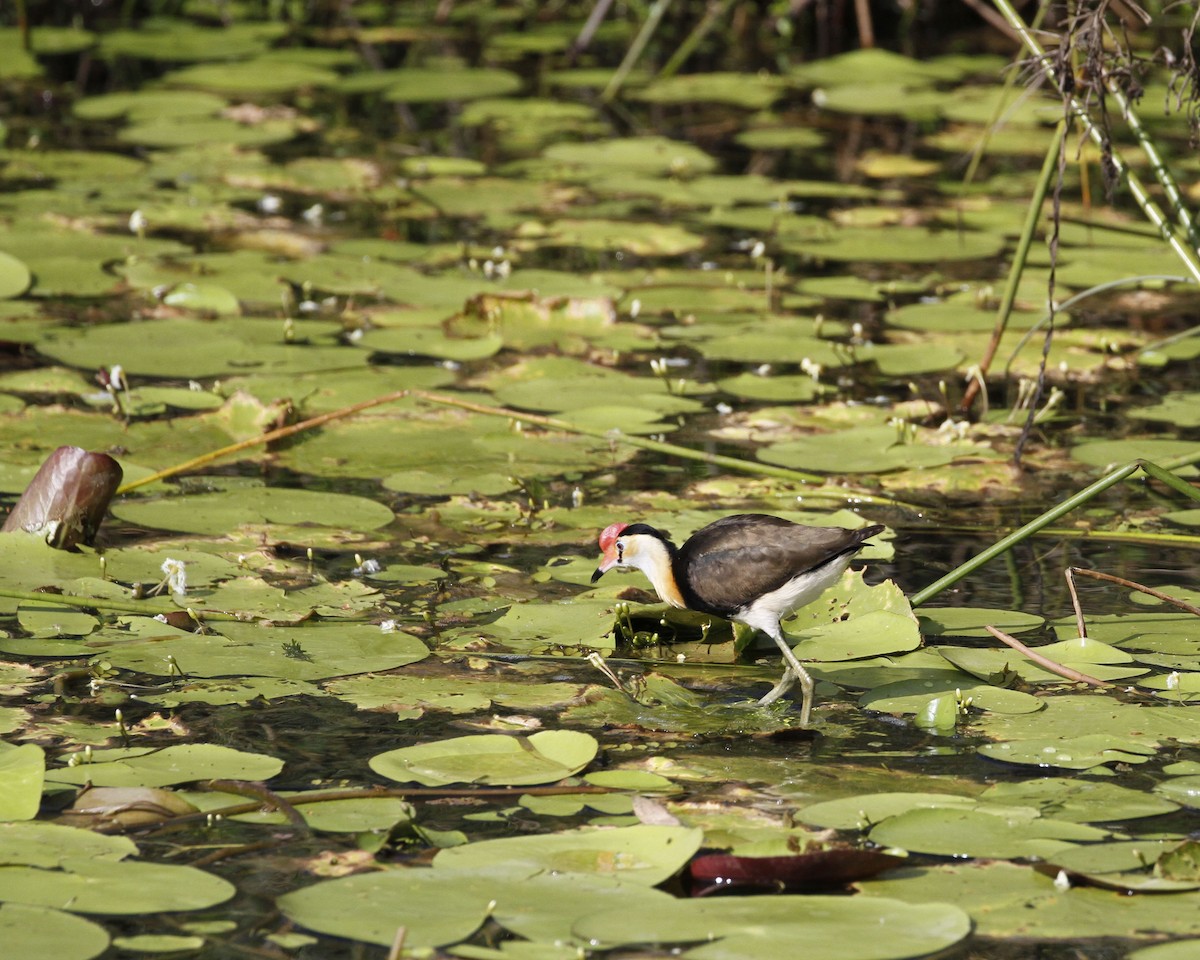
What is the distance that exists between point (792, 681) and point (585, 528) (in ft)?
3.93

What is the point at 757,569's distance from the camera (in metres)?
4.28

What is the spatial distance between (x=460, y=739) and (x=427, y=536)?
149 centimetres

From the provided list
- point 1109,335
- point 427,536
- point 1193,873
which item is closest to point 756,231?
point 1109,335

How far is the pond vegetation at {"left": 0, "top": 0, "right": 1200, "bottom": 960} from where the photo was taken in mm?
3270

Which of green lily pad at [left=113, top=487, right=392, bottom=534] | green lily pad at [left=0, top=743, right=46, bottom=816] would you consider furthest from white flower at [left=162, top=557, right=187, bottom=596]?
green lily pad at [left=0, top=743, right=46, bottom=816]

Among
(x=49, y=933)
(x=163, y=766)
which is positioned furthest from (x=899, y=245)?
(x=49, y=933)

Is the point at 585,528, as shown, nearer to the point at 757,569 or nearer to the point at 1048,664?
the point at 757,569

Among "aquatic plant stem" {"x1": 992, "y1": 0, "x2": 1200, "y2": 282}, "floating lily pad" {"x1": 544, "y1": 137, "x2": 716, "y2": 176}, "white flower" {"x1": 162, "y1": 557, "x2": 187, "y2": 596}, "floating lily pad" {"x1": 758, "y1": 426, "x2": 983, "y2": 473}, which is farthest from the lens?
"floating lily pad" {"x1": 544, "y1": 137, "x2": 716, "y2": 176}

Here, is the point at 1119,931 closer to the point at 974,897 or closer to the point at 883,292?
the point at 974,897

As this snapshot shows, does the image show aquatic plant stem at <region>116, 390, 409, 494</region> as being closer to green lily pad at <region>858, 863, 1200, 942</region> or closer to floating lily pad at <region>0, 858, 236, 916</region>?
floating lily pad at <region>0, 858, 236, 916</region>

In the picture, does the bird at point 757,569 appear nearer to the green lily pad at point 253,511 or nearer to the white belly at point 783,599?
the white belly at point 783,599

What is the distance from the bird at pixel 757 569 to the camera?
429 cm

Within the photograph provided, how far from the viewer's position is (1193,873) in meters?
3.26

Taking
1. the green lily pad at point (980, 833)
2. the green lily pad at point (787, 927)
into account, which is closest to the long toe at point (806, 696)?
the green lily pad at point (980, 833)
